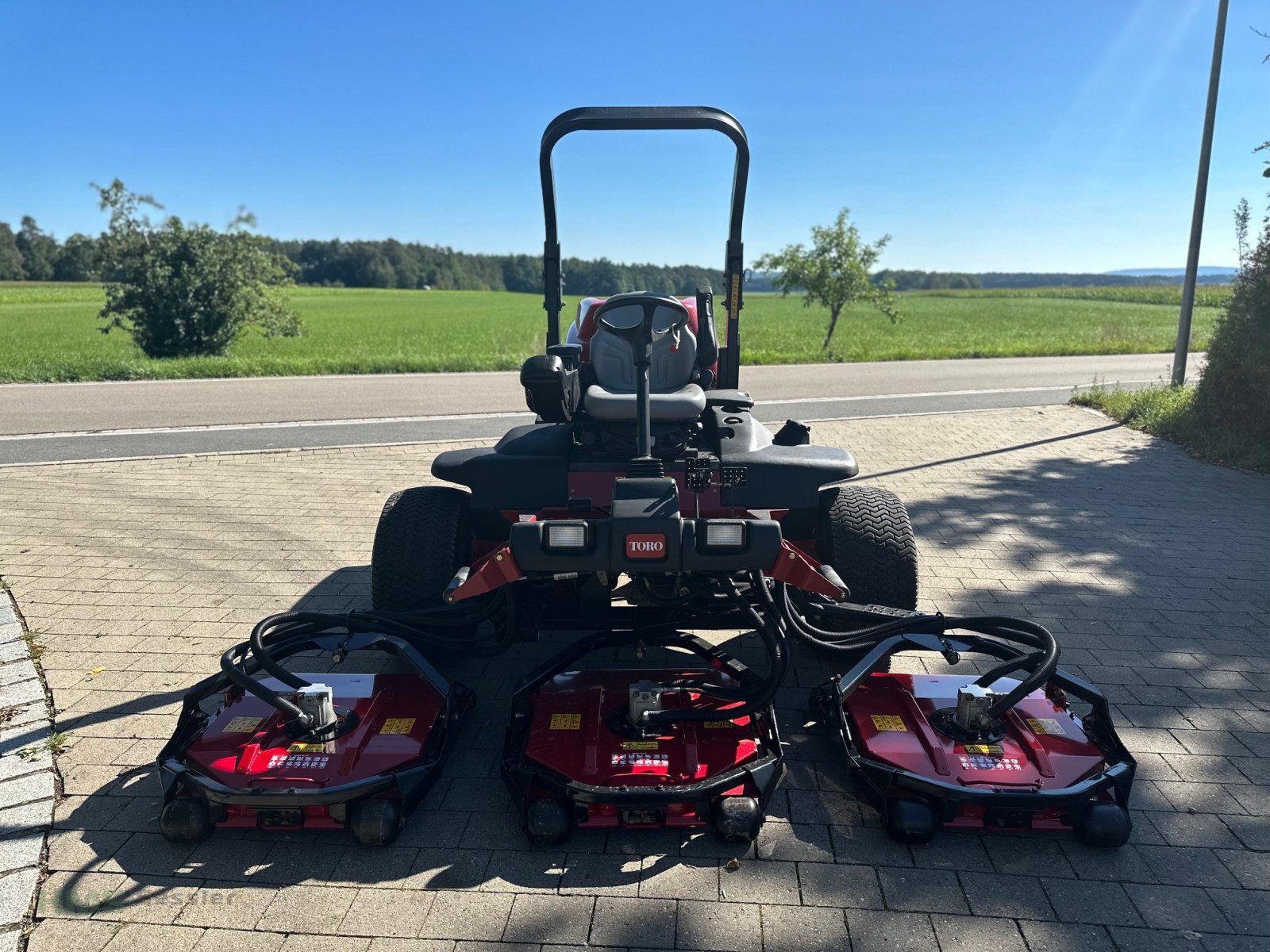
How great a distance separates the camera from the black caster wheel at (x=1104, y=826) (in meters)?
2.67

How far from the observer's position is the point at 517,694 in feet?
10.2

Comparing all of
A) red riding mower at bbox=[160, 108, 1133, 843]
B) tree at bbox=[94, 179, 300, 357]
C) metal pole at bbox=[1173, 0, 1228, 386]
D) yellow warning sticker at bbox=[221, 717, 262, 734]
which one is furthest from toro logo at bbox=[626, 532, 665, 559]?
tree at bbox=[94, 179, 300, 357]

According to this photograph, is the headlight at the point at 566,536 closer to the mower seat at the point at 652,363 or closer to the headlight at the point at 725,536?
the headlight at the point at 725,536

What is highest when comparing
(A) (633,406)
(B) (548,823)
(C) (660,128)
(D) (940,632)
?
(C) (660,128)

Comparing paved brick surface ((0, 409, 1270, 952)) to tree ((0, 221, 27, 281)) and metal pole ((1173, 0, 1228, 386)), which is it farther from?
tree ((0, 221, 27, 281))

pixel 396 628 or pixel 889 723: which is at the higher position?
pixel 396 628

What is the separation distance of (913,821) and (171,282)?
19.2 meters

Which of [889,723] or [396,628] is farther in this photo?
[396,628]

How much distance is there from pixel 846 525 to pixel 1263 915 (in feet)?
6.25

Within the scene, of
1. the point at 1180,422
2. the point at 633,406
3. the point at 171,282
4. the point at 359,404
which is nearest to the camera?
the point at 633,406

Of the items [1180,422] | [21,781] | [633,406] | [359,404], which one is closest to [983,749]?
[633,406]

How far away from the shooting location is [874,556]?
374 centimetres

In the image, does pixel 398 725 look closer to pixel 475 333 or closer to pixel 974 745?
pixel 974 745

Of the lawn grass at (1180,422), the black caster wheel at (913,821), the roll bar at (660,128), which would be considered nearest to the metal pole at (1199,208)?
the lawn grass at (1180,422)
